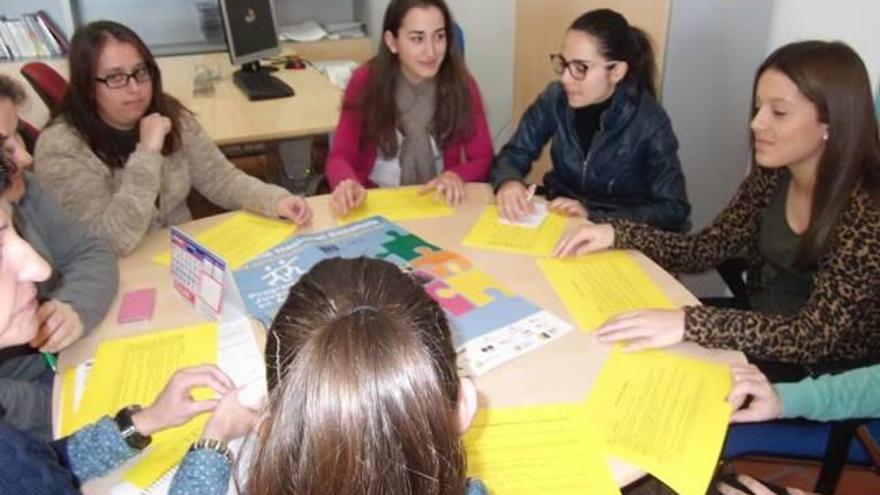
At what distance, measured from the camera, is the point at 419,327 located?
706mm

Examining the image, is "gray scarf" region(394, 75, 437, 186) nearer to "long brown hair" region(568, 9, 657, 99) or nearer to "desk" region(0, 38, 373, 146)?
"desk" region(0, 38, 373, 146)

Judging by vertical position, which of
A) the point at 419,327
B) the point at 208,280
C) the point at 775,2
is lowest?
the point at 208,280

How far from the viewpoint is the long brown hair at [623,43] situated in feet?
6.21

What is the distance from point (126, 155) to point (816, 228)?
1640mm

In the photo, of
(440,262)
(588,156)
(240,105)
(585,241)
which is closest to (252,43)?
(240,105)

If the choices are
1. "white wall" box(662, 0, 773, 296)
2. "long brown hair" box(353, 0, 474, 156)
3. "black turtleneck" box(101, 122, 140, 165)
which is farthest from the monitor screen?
"white wall" box(662, 0, 773, 296)

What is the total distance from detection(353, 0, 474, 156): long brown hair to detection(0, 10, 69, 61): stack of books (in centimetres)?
203

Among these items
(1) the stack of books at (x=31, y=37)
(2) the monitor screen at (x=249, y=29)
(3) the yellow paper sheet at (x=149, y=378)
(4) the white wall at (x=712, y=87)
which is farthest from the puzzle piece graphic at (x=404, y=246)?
(1) the stack of books at (x=31, y=37)

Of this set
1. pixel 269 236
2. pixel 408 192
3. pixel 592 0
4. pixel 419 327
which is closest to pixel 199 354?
pixel 269 236

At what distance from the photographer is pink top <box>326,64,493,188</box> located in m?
2.19

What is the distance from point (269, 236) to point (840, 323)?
1235 millimetres

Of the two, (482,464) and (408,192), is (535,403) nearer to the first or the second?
(482,464)

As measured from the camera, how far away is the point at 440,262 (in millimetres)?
1502

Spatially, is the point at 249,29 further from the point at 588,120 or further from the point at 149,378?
the point at 149,378
